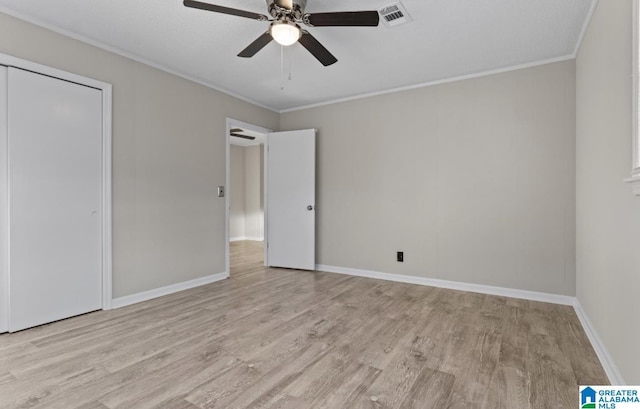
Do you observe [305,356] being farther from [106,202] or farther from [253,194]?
[253,194]

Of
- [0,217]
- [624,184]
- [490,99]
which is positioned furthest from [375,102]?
[0,217]

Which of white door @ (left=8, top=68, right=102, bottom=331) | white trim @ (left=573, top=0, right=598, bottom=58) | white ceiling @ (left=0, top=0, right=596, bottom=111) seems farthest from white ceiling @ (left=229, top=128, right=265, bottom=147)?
white trim @ (left=573, top=0, right=598, bottom=58)

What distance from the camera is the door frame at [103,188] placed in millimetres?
2480

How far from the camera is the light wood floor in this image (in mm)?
1721

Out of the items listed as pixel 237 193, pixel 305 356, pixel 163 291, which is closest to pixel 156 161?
pixel 163 291

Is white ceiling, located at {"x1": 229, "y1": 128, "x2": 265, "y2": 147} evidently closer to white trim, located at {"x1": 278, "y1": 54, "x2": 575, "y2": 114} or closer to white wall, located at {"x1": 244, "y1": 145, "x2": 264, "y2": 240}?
white wall, located at {"x1": 244, "y1": 145, "x2": 264, "y2": 240}

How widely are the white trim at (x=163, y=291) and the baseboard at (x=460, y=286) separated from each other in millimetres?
1571

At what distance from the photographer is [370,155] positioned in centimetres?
447

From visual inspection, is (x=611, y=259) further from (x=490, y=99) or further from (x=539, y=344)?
(x=490, y=99)

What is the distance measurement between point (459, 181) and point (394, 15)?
2.09m

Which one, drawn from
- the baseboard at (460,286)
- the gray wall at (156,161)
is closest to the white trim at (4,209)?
the gray wall at (156,161)

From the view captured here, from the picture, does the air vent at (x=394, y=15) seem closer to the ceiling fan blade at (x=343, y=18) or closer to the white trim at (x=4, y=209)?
the ceiling fan blade at (x=343, y=18)

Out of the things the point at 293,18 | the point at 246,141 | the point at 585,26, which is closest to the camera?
the point at 293,18

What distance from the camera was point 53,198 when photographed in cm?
274
